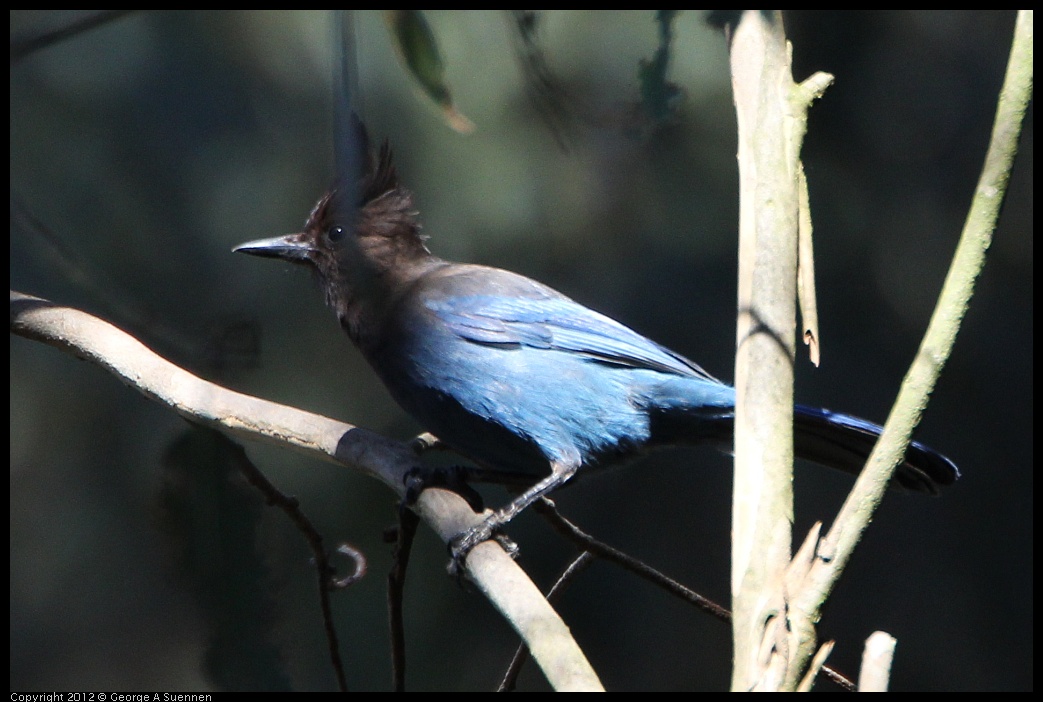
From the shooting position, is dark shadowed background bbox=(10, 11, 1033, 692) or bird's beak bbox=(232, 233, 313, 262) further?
dark shadowed background bbox=(10, 11, 1033, 692)

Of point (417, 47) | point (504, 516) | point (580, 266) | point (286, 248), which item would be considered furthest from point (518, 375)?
point (580, 266)

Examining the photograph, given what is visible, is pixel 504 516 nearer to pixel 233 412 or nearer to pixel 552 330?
pixel 233 412

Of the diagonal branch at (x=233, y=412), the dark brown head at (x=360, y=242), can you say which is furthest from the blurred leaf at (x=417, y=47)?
the dark brown head at (x=360, y=242)

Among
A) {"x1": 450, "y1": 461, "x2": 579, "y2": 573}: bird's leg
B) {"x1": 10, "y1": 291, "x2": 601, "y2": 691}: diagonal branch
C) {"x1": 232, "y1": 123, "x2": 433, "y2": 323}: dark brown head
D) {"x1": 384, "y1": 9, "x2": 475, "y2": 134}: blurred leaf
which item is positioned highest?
{"x1": 384, "y1": 9, "x2": 475, "y2": 134}: blurred leaf

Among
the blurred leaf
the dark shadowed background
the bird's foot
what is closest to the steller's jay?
the bird's foot

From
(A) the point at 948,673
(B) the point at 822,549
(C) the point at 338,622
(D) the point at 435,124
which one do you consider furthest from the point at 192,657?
(B) the point at 822,549

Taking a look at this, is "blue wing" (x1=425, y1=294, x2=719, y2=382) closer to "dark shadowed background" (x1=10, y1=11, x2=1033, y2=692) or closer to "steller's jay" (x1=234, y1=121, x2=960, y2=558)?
"steller's jay" (x1=234, y1=121, x2=960, y2=558)

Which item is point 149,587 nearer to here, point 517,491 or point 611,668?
point 611,668
